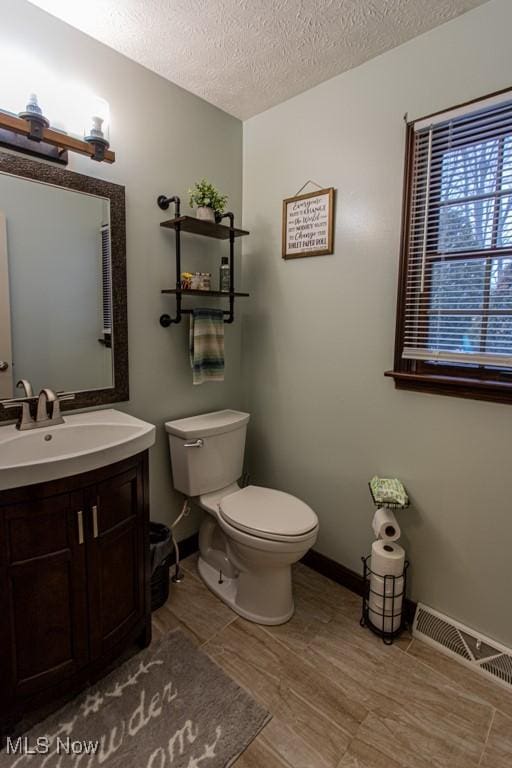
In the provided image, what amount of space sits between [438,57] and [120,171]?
1.38 meters

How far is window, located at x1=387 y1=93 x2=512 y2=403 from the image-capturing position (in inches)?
56.8

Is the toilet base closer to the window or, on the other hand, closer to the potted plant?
the window

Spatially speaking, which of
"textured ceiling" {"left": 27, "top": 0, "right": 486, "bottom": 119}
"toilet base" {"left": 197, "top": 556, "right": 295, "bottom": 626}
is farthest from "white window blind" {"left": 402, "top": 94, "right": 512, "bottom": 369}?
"toilet base" {"left": 197, "top": 556, "right": 295, "bottom": 626}

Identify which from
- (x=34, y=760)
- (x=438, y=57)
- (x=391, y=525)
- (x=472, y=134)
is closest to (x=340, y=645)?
(x=391, y=525)

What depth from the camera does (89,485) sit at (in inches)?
50.6

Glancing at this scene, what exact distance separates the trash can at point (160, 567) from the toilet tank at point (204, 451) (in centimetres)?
25

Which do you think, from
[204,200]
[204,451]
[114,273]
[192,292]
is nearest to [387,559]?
[204,451]

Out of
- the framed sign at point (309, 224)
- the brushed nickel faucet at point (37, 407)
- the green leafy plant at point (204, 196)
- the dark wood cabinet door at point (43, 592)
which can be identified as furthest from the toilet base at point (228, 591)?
the green leafy plant at point (204, 196)

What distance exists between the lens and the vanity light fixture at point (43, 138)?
1374 mm

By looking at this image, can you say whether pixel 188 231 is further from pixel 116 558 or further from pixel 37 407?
pixel 116 558

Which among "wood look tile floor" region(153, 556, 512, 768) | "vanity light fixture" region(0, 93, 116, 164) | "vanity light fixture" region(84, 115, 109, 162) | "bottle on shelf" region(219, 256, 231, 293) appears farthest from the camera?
"bottle on shelf" region(219, 256, 231, 293)

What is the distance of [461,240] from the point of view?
1.54 m
